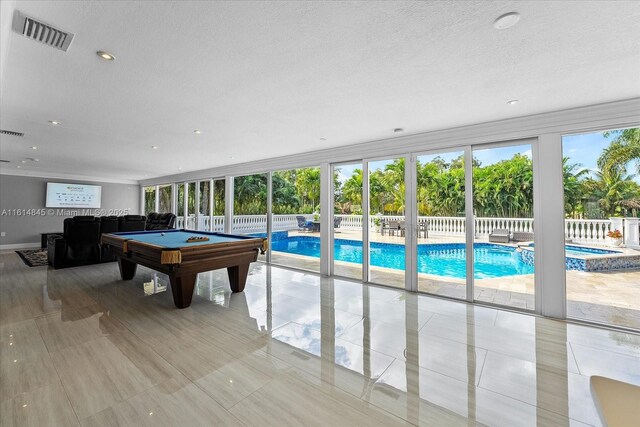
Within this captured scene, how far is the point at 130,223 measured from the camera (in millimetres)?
6598

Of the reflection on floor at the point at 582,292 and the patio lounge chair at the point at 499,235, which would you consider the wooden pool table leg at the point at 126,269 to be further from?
the patio lounge chair at the point at 499,235

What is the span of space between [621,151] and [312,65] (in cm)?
373

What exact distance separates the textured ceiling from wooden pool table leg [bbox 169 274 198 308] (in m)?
2.10

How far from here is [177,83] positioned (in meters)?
2.65

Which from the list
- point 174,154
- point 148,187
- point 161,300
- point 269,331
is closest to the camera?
point 269,331

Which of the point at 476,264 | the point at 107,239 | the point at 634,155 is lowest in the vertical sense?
the point at 476,264

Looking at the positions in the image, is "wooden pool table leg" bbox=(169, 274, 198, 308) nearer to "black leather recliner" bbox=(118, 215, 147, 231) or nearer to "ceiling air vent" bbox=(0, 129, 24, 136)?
"ceiling air vent" bbox=(0, 129, 24, 136)

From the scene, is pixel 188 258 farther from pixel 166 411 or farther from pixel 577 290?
pixel 577 290

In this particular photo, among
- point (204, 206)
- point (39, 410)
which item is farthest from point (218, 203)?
point (39, 410)

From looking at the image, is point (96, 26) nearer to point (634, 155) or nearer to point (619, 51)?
point (619, 51)

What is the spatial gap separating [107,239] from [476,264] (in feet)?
19.1

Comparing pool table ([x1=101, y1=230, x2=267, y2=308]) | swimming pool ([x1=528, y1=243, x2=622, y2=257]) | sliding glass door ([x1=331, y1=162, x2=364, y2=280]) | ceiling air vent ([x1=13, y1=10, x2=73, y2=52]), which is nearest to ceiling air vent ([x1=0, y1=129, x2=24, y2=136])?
pool table ([x1=101, y1=230, x2=267, y2=308])

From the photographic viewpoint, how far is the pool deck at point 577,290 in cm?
324

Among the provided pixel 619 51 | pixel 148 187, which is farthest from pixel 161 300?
pixel 148 187
